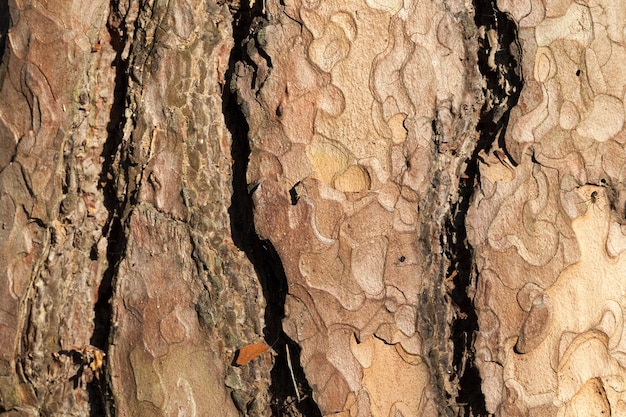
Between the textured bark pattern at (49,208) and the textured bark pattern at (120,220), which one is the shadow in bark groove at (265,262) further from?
the textured bark pattern at (49,208)

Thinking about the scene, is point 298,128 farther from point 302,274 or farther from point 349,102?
point 302,274

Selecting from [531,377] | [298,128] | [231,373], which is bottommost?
[231,373]

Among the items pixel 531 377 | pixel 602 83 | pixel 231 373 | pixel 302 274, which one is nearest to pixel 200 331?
pixel 231 373

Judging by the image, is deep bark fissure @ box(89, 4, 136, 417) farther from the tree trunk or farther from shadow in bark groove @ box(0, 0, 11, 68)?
shadow in bark groove @ box(0, 0, 11, 68)

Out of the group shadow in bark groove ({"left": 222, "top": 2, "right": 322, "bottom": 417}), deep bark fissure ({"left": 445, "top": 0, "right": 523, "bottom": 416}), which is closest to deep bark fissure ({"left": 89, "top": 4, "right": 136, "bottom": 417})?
shadow in bark groove ({"left": 222, "top": 2, "right": 322, "bottom": 417})

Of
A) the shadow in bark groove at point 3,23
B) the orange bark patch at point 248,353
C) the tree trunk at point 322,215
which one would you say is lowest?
the orange bark patch at point 248,353

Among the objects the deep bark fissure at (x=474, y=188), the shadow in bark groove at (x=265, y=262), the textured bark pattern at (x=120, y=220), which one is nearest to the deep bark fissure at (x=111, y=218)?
the textured bark pattern at (x=120, y=220)
